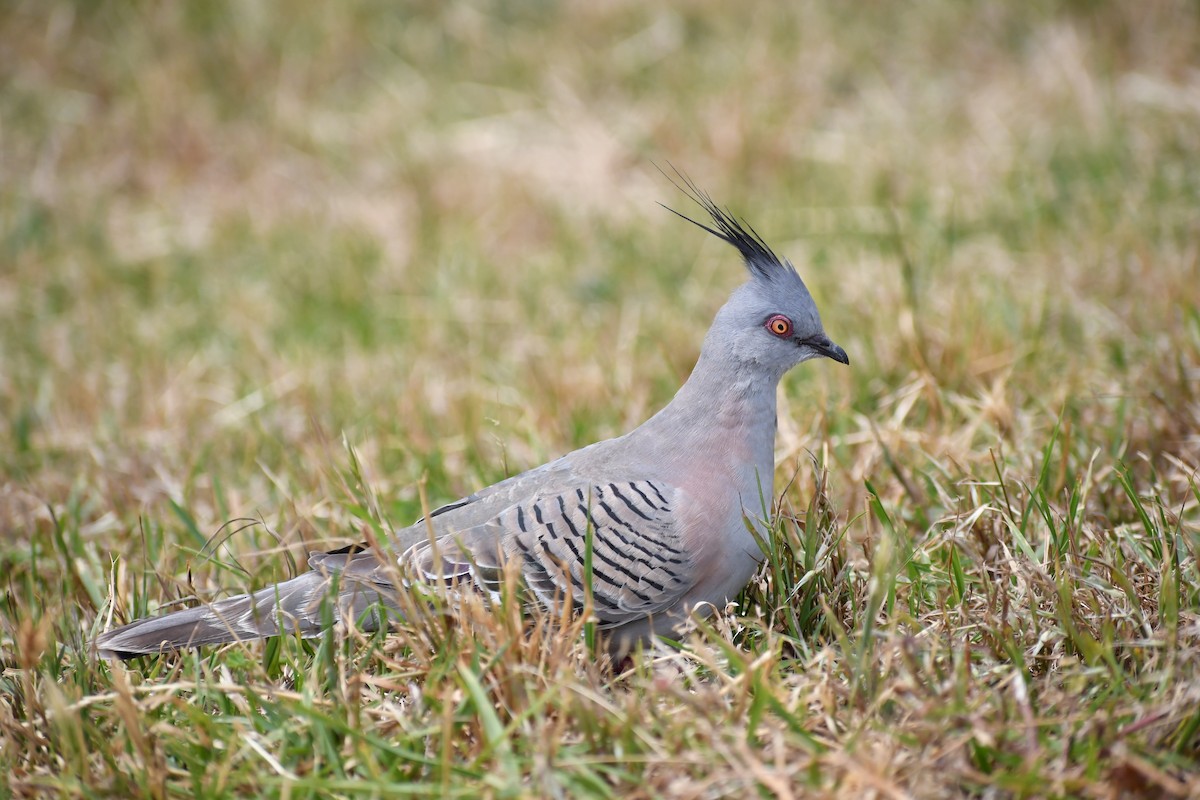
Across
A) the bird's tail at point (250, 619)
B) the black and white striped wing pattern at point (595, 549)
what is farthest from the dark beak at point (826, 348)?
the bird's tail at point (250, 619)

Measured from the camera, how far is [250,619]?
271 centimetres

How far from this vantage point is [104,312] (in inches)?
236

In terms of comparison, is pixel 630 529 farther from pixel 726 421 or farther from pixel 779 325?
pixel 779 325

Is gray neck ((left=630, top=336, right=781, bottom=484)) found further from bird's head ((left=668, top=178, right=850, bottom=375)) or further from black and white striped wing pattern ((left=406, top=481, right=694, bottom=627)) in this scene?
black and white striped wing pattern ((left=406, top=481, right=694, bottom=627))

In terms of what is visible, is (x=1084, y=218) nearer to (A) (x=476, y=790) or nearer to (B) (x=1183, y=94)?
(B) (x=1183, y=94)

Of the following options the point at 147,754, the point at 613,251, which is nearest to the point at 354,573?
the point at 147,754

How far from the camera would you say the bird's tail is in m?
2.64

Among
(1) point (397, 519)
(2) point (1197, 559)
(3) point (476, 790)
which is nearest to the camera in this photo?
(3) point (476, 790)

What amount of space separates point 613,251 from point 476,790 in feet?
14.0

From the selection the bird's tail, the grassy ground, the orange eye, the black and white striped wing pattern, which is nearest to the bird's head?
the orange eye

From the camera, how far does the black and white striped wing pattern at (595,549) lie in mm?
2652

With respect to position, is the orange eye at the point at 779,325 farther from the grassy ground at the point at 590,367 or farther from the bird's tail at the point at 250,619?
the bird's tail at the point at 250,619

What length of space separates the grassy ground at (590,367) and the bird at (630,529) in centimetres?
10

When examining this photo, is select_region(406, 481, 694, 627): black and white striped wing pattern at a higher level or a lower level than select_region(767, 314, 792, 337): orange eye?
lower
